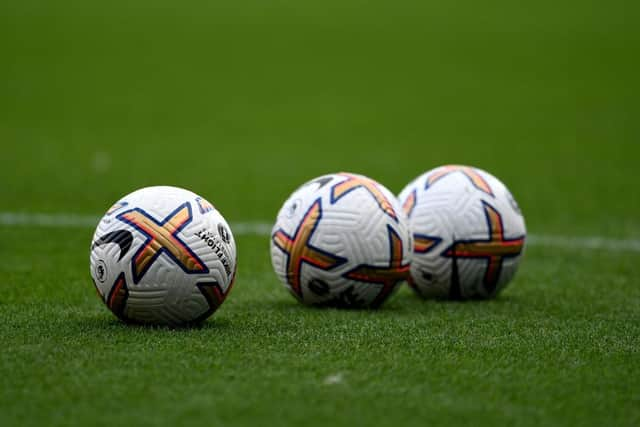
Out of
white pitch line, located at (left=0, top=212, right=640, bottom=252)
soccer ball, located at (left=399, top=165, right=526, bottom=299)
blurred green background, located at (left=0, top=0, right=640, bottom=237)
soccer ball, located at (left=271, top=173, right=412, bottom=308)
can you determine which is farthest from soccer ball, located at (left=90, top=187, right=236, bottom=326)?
blurred green background, located at (left=0, top=0, right=640, bottom=237)

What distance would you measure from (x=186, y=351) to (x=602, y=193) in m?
13.7

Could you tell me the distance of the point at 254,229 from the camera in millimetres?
14266

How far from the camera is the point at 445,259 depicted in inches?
349

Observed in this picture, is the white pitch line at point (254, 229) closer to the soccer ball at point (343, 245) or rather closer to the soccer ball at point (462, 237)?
the soccer ball at point (462, 237)

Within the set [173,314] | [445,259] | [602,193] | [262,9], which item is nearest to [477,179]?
[445,259]

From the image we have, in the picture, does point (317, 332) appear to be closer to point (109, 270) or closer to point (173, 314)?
point (173, 314)

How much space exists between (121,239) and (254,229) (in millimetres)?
7354

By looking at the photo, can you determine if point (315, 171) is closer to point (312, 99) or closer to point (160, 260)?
point (312, 99)

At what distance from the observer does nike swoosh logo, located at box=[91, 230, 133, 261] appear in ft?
22.6

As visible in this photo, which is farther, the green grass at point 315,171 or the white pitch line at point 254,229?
the white pitch line at point 254,229

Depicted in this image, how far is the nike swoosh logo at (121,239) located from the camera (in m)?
6.89

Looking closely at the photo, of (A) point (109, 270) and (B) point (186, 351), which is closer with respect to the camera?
(B) point (186, 351)

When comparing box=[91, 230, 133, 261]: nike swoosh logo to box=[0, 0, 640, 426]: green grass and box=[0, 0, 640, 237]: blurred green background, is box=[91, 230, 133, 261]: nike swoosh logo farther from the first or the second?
box=[0, 0, 640, 237]: blurred green background

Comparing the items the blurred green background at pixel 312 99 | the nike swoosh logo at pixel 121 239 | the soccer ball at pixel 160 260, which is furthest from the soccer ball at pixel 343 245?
the blurred green background at pixel 312 99
